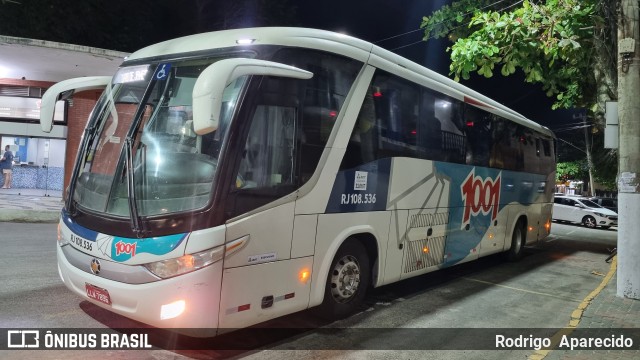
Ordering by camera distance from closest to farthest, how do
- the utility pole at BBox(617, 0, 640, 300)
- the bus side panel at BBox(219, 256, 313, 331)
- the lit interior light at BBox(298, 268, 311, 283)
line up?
the bus side panel at BBox(219, 256, 313, 331)
the lit interior light at BBox(298, 268, 311, 283)
the utility pole at BBox(617, 0, 640, 300)

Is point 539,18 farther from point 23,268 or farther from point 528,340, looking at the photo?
point 23,268

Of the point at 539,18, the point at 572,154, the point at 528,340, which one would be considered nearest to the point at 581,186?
the point at 572,154

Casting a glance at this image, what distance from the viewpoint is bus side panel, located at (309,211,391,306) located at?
5.05m

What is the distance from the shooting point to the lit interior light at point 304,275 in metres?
4.84

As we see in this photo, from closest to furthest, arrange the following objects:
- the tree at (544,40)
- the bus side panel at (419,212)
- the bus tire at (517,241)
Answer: the bus side panel at (419,212) < the tree at (544,40) < the bus tire at (517,241)

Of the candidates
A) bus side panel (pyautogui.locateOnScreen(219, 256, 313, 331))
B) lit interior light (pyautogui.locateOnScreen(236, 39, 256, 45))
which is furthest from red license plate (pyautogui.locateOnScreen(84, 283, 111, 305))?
lit interior light (pyautogui.locateOnScreen(236, 39, 256, 45))

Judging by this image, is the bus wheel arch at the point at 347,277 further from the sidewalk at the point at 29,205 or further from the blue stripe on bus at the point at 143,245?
the sidewalk at the point at 29,205

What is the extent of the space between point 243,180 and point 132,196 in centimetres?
99

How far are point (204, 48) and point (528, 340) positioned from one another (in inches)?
196

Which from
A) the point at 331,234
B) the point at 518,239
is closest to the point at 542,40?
the point at 518,239

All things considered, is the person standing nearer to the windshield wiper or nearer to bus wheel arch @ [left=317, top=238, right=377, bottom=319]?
the windshield wiper

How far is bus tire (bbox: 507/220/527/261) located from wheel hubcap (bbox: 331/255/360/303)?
6474 millimetres

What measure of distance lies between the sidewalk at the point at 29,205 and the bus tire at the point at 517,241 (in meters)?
12.2

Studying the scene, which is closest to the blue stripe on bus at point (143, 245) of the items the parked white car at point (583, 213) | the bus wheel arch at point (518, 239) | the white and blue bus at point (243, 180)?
the white and blue bus at point (243, 180)
